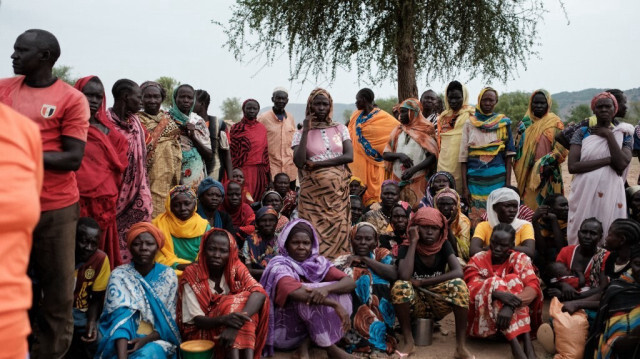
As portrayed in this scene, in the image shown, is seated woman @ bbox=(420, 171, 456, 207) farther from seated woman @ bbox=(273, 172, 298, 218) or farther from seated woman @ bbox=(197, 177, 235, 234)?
seated woman @ bbox=(197, 177, 235, 234)

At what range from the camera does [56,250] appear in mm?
3074

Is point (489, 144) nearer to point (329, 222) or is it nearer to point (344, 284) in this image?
point (329, 222)

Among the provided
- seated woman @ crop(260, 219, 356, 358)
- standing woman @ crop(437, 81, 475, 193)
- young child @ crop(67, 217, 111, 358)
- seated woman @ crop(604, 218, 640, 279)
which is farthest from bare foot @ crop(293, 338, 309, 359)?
standing woman @ crop(437, 81, 475, 193)

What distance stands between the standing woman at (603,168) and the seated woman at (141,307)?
3751 mm

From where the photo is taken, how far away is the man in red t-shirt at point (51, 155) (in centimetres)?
305

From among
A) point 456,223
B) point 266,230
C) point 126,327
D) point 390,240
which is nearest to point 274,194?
point 266,230

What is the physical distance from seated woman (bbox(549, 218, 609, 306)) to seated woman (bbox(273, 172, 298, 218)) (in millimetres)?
3036

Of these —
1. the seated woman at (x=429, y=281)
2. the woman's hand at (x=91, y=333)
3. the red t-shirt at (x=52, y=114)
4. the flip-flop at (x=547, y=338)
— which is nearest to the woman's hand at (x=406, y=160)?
the seated woman at (x=429, y=281)

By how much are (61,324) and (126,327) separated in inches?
27.2

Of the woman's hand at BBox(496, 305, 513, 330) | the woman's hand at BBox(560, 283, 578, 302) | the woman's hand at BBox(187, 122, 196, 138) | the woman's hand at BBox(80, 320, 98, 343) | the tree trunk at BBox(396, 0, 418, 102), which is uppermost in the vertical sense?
the tree trunk at BBox(396, 0, 418, 102)

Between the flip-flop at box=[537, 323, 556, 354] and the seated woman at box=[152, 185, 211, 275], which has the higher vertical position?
the seated woman at box=[152, 185, 211, 275]

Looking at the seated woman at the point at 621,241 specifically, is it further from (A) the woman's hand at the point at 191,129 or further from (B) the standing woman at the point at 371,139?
(A) the woman's hand at the point at 191,129

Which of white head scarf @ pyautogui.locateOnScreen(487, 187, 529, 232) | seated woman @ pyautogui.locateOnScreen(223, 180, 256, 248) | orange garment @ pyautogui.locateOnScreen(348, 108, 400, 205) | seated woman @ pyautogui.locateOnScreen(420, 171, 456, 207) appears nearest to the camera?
white head scarf @ pyautogui.locateOnScreen(487, 187, 529, 232)

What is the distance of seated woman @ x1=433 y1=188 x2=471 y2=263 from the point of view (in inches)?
217
